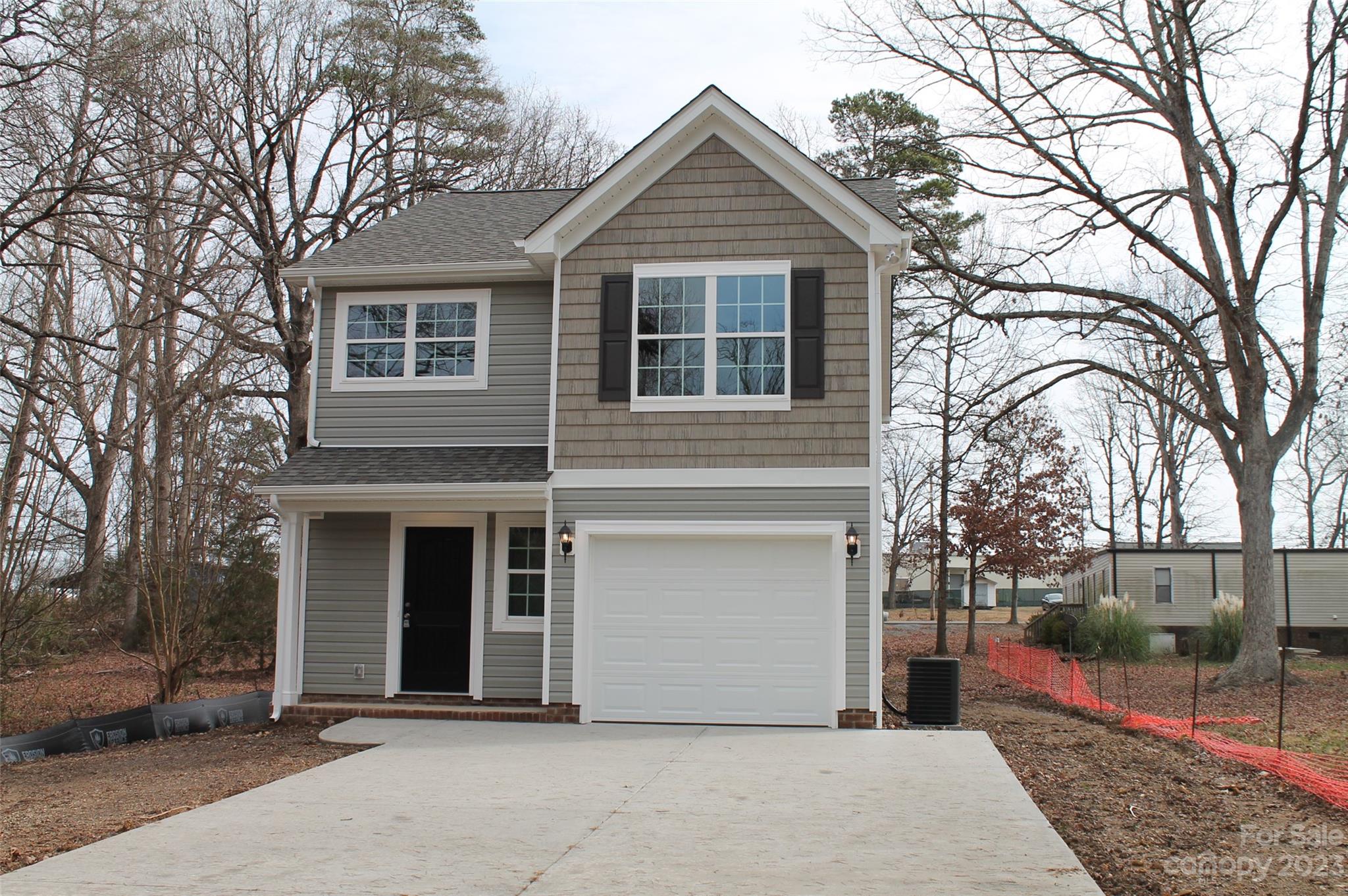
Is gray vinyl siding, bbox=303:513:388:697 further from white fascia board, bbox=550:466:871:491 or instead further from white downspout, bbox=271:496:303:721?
white fascia board, bbox=550:466:871:491

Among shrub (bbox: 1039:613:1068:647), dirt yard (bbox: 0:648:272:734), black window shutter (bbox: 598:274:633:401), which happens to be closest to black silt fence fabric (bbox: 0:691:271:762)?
dirt yard (bbox: 0:648:272:734)

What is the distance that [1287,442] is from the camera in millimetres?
19438

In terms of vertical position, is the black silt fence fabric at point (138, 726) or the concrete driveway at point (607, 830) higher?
the concrete driveway at point (607, 830)

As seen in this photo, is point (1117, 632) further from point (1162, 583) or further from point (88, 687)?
point (88, 687)

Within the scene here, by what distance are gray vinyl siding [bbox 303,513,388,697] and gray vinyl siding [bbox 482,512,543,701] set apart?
4.08 ft

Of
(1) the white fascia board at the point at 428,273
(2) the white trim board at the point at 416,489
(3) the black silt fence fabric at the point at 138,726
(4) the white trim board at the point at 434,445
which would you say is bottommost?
(3) the black silt fence fabric at the point at 138,726

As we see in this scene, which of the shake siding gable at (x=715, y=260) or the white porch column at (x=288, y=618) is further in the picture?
the white porch column at (x=288, y=618)

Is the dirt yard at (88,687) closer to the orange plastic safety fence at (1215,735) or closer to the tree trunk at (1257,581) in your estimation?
the orange plastic safety fence at (1215,735)

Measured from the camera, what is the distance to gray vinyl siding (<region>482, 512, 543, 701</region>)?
12711mm

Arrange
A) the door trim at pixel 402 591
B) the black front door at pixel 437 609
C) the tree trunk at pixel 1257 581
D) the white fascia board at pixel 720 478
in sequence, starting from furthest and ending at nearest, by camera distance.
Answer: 1. the tree trunk at pixel 1257 581
2. the black front door at pixel 437 609
3. the door trim at pixel 402 591
4. the white fascia board at pixel 720 478

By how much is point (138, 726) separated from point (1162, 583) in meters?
23.7

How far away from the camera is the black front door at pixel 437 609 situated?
42.6ft

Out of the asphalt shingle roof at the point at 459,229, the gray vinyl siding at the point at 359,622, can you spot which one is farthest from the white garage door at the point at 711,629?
the asphalt shingle roof at the point at 459,229

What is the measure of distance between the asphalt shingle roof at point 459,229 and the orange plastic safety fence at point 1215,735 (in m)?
6.35
